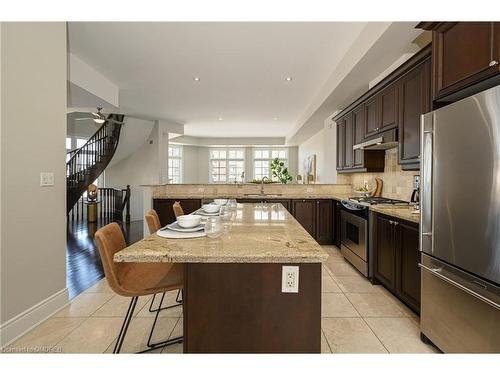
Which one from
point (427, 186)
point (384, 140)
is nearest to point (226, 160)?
point (384, 140)

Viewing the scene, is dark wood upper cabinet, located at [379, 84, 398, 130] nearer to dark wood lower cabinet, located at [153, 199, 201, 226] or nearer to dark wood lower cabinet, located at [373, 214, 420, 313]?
dark wood lower cabinet, located at [373, 214, 420, 313]

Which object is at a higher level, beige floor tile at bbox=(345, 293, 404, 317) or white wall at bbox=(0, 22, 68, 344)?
white wall at bbox=(0, 22, 68, 344)

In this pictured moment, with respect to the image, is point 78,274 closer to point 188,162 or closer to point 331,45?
point 331,45

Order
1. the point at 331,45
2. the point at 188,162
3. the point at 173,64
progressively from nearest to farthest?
the point at 331,45 → the point at 173,64 → the point at 188,162

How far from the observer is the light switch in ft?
7.25

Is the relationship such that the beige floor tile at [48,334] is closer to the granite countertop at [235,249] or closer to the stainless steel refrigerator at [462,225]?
the granite countertop at [235,249]

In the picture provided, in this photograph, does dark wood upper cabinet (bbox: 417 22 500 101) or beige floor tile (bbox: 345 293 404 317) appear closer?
dark wood upper cabinet (bbox: 417 22 500 101)

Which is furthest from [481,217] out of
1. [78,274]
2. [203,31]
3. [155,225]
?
[78,274]

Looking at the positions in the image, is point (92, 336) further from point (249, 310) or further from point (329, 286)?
point (329, 286)

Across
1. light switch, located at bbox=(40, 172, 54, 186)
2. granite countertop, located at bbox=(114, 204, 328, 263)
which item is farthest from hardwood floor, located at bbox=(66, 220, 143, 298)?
granite countertop, located at bbox=(114, 204, 328, 263)

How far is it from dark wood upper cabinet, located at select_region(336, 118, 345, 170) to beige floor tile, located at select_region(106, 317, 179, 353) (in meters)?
3.73
